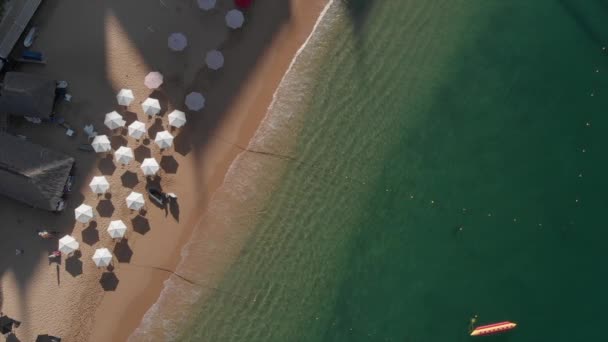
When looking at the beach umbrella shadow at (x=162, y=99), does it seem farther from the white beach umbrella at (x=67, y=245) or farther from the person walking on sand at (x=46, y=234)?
the person walking on sand at (x=46, y=234)

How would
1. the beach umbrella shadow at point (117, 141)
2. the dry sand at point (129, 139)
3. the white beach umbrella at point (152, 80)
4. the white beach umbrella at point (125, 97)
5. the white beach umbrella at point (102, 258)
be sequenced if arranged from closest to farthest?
the white beach umbrella at point (102, 258)
the dry sand at point (129, 139)
the white beach umbrella at point (125, 97)
the white beach umbrella at point (152, 80)
the beach umbrella shadow at point (117, 141)

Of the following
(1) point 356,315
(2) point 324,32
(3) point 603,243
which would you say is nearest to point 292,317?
(1) point 356,315

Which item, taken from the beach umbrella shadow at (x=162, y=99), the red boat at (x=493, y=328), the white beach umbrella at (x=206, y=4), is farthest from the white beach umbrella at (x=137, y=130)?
the red boat at (x=493, y=328)

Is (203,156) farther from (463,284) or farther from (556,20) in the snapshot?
(556,20)

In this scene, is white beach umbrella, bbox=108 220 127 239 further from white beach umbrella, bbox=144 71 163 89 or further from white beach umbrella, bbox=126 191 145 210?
white beach umbrella, bbox=144 71 163 89

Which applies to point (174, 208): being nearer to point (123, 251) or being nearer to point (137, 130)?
point (123, 251)

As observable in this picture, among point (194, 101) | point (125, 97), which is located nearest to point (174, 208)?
point (194, 101)

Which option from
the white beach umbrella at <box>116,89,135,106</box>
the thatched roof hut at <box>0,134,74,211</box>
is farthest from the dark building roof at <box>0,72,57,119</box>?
the white beach umbrella at <box>116,89,135,106</box>
